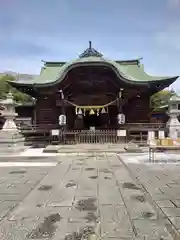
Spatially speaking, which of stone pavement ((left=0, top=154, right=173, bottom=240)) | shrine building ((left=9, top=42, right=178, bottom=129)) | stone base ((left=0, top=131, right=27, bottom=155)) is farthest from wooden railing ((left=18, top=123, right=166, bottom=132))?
stone pavement ((left=0, top=154, right=173, bottom=240))

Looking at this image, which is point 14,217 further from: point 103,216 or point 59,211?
point 103,216

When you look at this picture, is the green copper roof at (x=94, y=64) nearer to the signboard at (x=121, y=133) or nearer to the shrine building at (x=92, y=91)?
the shrine building at (x=92, y=91)

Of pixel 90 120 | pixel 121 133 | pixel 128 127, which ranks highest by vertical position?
pixel 90 120

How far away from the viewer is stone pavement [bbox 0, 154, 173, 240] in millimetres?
3568

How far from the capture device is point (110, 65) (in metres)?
16.5

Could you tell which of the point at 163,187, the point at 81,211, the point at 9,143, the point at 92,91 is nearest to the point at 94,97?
the point at 92,91

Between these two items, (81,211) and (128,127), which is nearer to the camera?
(81,211)

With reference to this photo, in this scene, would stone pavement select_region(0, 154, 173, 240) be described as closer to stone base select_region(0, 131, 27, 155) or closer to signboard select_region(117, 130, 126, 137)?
stone base select_region(0, 131, 27, 155)

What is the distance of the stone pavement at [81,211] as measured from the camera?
3.57 metres

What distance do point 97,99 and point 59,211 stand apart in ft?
49.3

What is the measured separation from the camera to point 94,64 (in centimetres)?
1641

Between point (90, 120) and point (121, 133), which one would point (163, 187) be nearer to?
point (121, 133)

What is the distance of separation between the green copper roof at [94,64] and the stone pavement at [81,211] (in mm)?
10619

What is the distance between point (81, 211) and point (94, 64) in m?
13.2
